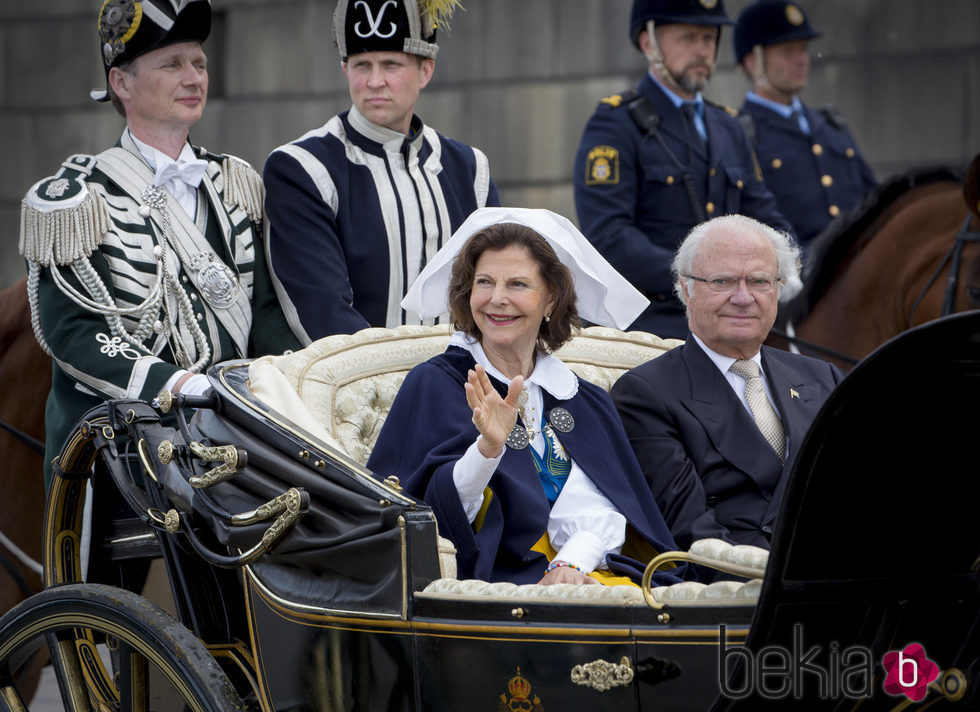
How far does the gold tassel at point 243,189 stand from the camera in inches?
139

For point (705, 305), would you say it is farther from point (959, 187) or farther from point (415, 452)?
point (959, 187)

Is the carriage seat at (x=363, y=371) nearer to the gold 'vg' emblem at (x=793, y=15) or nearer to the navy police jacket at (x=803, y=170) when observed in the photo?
the navy police jacket at (x=803, y=170)

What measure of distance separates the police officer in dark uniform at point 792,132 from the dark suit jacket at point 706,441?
2732 mm

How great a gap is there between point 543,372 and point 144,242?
1.02 meters

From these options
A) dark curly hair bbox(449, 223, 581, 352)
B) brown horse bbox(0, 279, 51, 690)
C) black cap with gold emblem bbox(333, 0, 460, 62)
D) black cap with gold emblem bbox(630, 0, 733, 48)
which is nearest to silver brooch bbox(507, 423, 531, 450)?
dark curly hair bbox(449, 223, 581, 352)

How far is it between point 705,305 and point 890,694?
47.0 inches

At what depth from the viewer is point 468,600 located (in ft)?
7.48

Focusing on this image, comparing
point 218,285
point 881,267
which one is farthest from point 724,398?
point 881,267

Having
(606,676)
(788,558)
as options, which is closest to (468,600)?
(606,676)

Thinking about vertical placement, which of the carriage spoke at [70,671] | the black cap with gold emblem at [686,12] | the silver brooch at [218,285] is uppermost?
the black cap with gold emblem at [686,12]

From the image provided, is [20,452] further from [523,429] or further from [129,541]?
[523,429]

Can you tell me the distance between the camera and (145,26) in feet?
10.9

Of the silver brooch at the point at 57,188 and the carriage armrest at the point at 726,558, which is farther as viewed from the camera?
the silver brooch at the point at 57,188

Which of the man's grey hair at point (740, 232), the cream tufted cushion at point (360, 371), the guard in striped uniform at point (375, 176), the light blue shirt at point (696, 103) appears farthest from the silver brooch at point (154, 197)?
the light blue shirt at point (696, 103)
